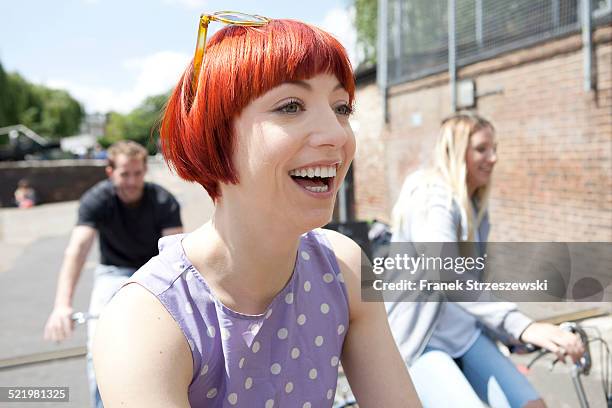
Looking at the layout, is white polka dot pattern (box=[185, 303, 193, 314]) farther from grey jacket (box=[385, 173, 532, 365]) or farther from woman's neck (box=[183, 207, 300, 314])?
grey jacket (box=[385, 173, 532, 365])

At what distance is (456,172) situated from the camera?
235cm

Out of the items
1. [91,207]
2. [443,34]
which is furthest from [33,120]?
[91,207]

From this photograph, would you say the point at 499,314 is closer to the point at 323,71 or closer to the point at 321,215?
the point at 321,215

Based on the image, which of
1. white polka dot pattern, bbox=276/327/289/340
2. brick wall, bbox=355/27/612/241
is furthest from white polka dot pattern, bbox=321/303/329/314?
brick wall, bbox=355/27/612/241

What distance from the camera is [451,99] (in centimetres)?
867

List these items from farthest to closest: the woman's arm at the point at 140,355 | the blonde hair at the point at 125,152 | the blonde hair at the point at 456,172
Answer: the blonde hair at the point at 125,152, the blonde hair at the point at 456,172, the woman's arm at the point at 140,355

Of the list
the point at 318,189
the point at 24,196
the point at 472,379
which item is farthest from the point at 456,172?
the point at 24,196

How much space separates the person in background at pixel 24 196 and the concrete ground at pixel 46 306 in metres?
0.54

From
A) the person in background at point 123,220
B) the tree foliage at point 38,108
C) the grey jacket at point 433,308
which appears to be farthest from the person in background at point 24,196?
the grey jacket at point 433,308

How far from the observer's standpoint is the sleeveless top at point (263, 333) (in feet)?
4.03

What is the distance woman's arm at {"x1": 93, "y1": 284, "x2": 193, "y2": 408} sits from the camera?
1.08m

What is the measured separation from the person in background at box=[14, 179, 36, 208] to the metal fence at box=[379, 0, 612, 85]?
16.7m

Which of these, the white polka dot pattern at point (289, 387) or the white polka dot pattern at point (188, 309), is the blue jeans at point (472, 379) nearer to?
the white polka dot pattern at point (289, 387)

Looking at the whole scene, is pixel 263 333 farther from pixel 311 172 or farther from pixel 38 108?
pixel 38 108
